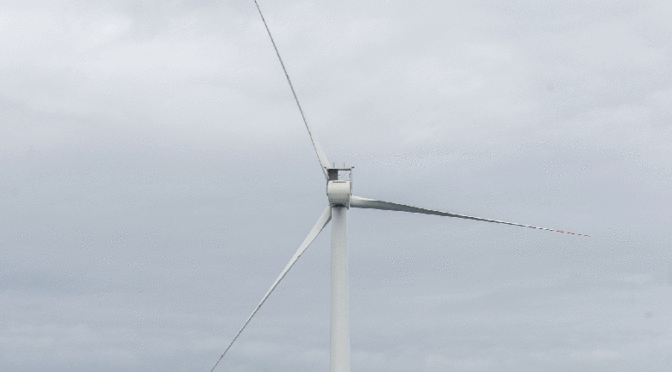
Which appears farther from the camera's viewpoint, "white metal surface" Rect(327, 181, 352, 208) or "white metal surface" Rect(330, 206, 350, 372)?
"white metal surface" Rect(327, 181, 352, 208)

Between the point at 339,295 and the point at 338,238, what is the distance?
200 inches

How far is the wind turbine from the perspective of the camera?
7694 cm

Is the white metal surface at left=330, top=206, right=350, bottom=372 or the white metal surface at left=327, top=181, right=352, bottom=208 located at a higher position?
the white metal surface at left=327, top=181, right=352, bottom=208

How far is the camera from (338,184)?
256 feet

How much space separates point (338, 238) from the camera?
79.6 m

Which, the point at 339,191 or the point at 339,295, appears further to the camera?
the point at 339,295

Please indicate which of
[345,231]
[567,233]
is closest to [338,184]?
[345,231]

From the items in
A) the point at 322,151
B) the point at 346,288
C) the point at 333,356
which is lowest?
the point at 333,356

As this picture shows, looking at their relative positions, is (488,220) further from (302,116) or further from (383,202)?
(302,116)

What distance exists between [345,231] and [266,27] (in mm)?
19392

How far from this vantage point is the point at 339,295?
256 ft

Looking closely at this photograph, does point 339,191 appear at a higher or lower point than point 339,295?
higher

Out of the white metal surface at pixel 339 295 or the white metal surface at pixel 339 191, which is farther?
the white metal surface at pixel 339 191

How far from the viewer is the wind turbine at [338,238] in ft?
252
